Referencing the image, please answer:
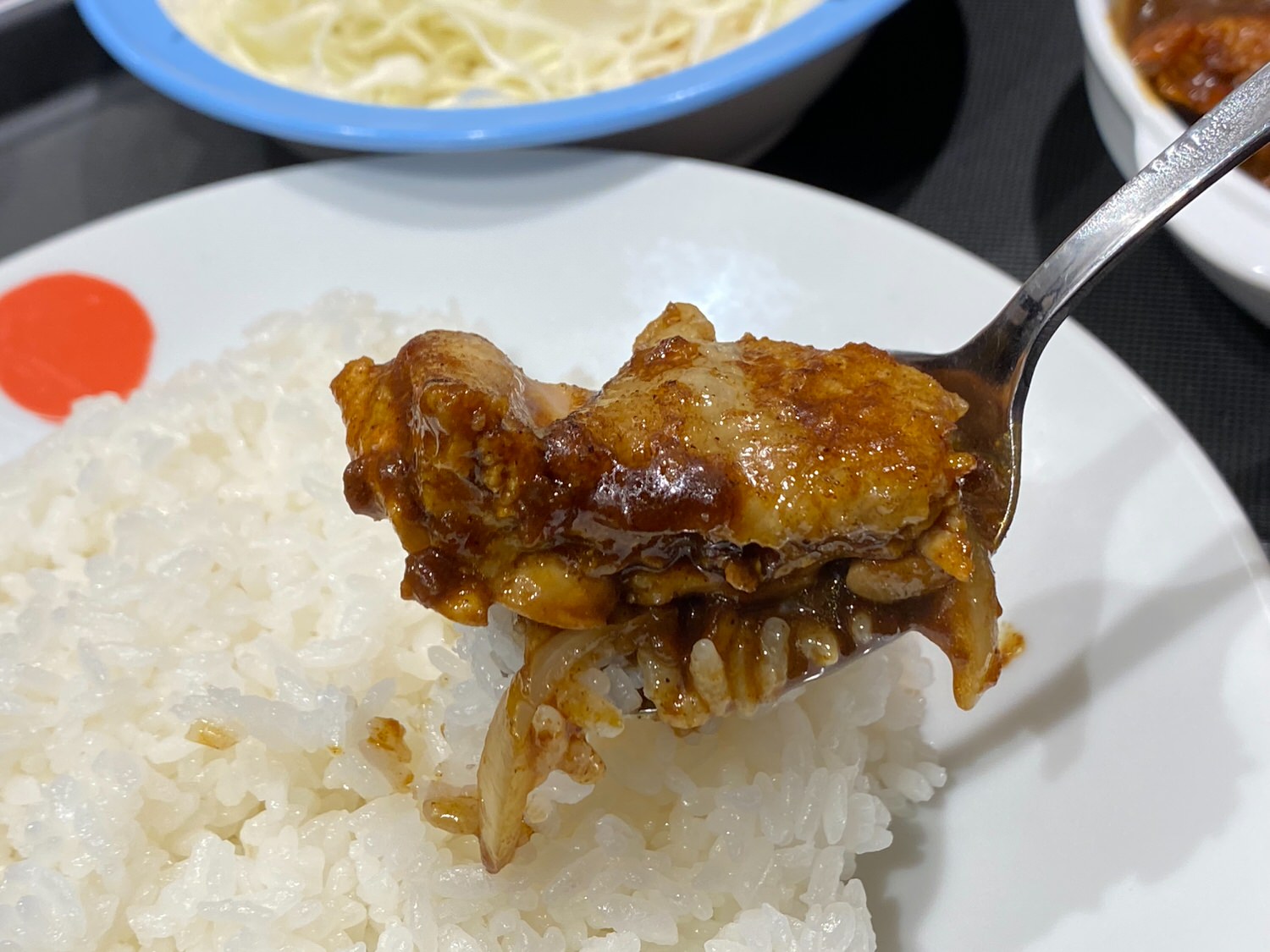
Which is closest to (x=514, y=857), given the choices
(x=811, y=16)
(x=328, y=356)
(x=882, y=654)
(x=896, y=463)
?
(x=882, y=654)

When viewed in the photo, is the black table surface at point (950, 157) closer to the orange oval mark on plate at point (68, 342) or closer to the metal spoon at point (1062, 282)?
the metal spoon at point (1062, 282)

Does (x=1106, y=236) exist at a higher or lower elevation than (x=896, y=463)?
higher

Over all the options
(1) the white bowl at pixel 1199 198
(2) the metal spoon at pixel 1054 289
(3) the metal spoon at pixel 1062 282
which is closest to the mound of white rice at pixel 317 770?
(2) the metal spoon at pixel 1054 289

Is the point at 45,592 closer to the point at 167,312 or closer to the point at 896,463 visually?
the point at 167,312

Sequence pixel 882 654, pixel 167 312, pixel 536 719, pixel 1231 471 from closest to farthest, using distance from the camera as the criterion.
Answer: pixel 536 719
pixel 882 654
pixel 1231 471
pixel 167 312

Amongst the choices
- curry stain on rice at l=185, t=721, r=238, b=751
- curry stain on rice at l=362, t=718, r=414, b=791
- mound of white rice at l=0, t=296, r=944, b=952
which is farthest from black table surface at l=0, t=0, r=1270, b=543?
curry stain on rice at l=185, t=721, r=238, b=751

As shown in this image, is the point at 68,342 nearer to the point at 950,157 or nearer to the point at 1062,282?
the point at 1062,282

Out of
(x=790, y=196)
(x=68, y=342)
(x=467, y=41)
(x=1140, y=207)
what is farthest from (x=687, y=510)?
(x=467, y=41)
